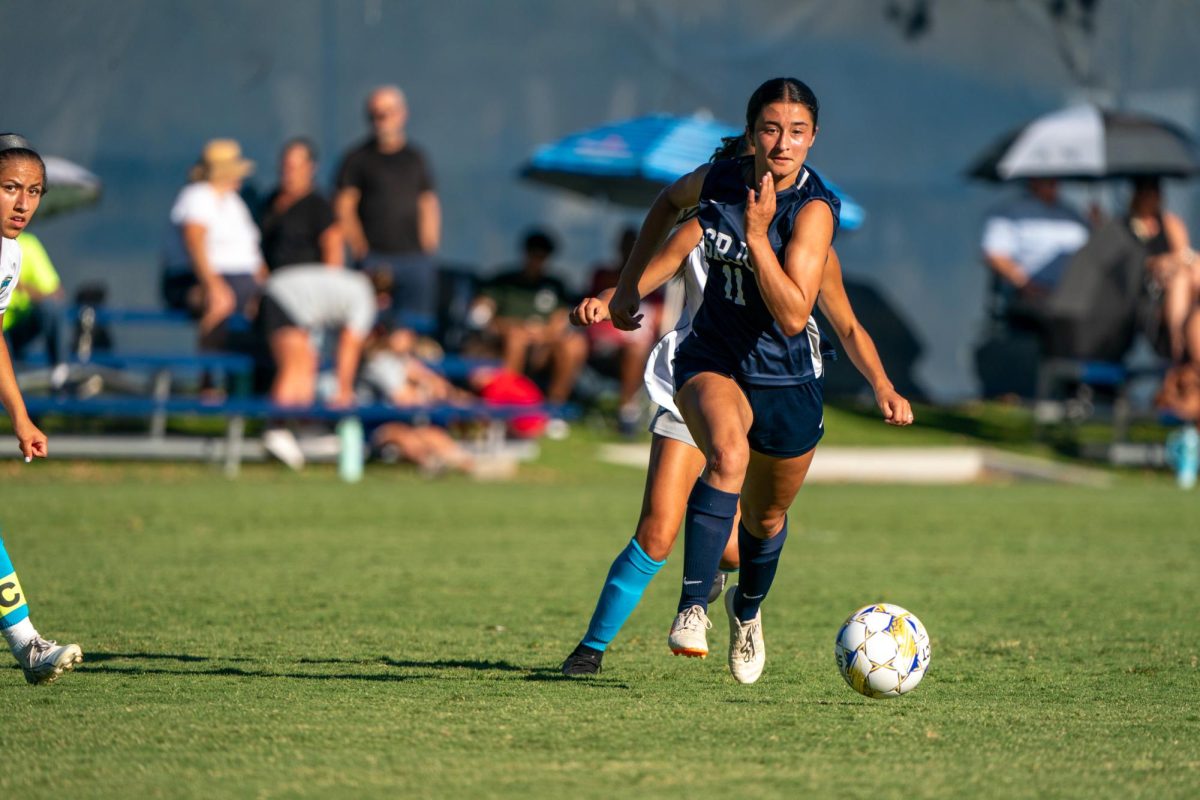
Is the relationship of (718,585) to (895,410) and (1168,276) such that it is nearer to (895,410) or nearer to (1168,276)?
(895,410)

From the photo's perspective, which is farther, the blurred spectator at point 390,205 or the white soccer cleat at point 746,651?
the blurred spectator at point 390,205

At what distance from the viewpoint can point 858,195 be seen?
18797mm

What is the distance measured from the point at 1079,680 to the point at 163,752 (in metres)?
2.95

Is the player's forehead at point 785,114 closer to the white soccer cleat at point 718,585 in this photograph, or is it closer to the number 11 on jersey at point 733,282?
the number 11 on jersey at point 733,282

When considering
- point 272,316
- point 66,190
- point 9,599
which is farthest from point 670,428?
point 66,190

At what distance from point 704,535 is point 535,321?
9.90 meters

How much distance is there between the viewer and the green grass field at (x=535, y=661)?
423 cm

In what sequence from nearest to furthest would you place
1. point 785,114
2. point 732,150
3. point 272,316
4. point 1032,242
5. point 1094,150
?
point 785,114, point 732,150, point 272,316, point 1094,150, point 1032,242

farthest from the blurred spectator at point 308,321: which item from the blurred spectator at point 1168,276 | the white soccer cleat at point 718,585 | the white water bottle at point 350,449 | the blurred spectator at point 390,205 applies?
the white soccer cleat at point 718,585

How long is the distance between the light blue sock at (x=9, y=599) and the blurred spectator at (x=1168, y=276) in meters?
11.4

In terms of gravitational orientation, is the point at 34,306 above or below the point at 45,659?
above

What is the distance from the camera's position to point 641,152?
14125mm

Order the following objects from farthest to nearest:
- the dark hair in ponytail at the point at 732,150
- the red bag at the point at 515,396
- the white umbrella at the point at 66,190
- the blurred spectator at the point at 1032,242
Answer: the blurred spectator at the point at 1032,242 < the white umbrella at the point at 66,190 < the red bag at the point at 515,396 < the dark hair in ponytail at the point at 732,150

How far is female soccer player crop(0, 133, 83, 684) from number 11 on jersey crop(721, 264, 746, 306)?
205 centimetres
